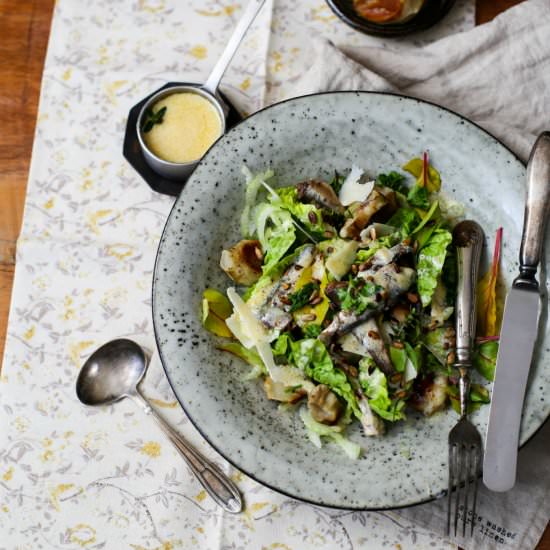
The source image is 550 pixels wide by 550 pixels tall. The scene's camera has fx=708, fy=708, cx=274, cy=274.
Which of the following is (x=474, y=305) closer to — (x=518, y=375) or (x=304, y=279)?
(x=518, y=375)

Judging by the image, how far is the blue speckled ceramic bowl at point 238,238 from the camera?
6.43 ft

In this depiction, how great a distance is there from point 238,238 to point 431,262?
0.61m

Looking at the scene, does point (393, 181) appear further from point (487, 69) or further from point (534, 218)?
point (487, 69)

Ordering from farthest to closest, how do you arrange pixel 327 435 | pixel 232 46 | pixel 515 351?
pixel 232 46, pixel 327 435, pixel 515 351

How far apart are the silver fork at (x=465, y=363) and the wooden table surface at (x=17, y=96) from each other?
1147 millimetres

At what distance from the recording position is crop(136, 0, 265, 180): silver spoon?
243 centimetres

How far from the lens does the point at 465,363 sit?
6.69ft

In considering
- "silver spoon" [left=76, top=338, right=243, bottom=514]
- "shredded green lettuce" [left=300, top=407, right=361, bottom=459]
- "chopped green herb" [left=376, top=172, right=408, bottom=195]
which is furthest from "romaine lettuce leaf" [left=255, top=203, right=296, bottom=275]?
"silver spoon" [left=76, top=338, right=243, bottom=514]

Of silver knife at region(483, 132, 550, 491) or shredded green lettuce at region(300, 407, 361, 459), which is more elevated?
silver knife at region(483, 132, 550, 491)

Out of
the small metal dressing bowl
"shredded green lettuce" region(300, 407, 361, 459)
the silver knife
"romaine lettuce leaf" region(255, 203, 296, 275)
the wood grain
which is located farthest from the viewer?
the wood grain

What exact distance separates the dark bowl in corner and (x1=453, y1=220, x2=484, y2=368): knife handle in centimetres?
90

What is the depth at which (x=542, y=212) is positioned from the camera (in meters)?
2.03

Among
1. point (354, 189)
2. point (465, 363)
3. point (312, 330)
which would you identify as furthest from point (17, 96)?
point (465, 363)

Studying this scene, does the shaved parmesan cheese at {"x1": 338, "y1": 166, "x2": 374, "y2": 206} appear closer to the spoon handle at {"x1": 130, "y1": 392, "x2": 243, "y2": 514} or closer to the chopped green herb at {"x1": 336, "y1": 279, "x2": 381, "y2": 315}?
the chopped green herb at {"x1": 336, "y1": 279, "x2": 381, "y2": 315}
